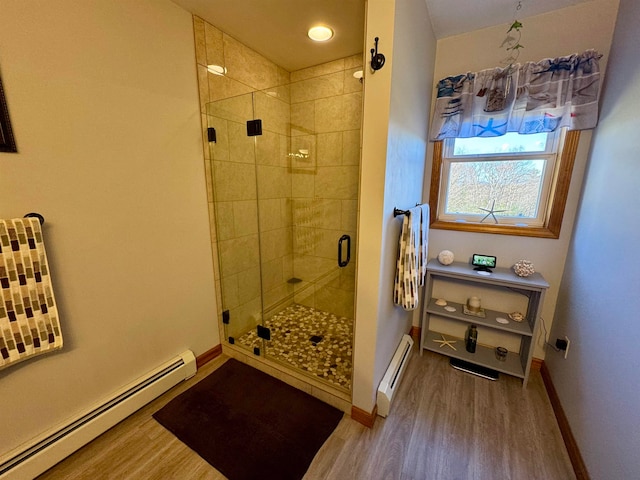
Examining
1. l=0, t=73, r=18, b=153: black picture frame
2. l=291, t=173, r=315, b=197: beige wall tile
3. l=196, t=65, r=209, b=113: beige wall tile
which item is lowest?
l=291, t=173, r=315, b=197: beige wall tile

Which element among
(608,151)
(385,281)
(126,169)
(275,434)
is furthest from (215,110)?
(608,151)

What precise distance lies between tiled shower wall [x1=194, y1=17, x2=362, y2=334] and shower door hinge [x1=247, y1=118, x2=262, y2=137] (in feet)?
0.15

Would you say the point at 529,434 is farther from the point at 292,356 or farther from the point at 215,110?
the point at 215,110

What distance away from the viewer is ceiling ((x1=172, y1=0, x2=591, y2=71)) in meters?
1.55

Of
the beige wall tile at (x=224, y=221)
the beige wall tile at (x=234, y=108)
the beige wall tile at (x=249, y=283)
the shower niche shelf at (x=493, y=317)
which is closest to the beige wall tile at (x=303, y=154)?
the beige wall tile at (x=234, y=108)

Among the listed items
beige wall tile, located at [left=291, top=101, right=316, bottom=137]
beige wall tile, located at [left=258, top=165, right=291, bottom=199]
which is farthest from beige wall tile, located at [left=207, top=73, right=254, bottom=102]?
beige wall tile, located at [left=258, top=165, right=291, bottom=199]

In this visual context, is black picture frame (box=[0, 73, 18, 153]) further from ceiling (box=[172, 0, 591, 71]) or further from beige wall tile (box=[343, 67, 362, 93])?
beige wall tile (box=[343, 67, 362, 93])

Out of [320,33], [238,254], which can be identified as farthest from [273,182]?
[320,33]

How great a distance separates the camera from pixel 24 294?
110 centimetres

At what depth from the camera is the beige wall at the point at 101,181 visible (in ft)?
3.73

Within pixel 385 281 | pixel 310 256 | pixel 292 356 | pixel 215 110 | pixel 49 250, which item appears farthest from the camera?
pixel 310 256

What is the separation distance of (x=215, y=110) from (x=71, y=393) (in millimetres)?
1939

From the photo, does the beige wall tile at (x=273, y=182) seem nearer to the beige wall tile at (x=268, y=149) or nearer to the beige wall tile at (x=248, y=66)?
the beige wall tile at (x=268, y=149)

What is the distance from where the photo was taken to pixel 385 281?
1.49m
